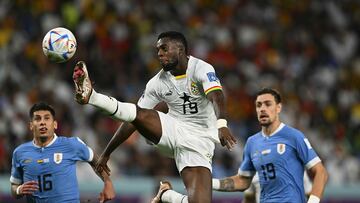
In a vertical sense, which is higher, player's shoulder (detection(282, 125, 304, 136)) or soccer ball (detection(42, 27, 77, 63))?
soccer ball (detection(42, 27, 77, 63))

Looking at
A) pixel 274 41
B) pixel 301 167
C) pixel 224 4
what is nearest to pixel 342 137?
pixel 274 41

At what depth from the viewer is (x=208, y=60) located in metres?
18.2

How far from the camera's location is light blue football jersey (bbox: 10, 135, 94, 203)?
9852 millimetres

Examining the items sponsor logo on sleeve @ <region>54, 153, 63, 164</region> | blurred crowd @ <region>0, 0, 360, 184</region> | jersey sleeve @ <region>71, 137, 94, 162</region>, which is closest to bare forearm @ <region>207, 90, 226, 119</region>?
jersey sleeve @ <region>71, 137, 94, 162</region>

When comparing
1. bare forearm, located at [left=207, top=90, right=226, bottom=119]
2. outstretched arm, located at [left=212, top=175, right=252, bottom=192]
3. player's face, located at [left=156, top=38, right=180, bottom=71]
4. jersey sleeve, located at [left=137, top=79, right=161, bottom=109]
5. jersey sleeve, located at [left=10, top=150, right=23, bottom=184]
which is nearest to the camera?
bare forearm, located at [left=207, top=90, right=226, bottom=119]

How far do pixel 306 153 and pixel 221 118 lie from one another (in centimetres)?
134

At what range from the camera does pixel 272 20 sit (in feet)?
66.3

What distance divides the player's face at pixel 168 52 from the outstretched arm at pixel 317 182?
1.86 meters

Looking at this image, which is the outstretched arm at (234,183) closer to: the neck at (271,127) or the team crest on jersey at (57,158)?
the neck at (271,127)

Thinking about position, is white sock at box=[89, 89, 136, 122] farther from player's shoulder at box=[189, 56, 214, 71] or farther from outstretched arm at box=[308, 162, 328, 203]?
outstretched arm at box=[308, 162, 328, 203]

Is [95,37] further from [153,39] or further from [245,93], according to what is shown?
[245,93]

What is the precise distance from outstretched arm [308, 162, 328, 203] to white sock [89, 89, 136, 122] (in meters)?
2.08

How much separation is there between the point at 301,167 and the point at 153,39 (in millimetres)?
8880

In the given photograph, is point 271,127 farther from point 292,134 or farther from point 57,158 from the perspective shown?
point 57,158
